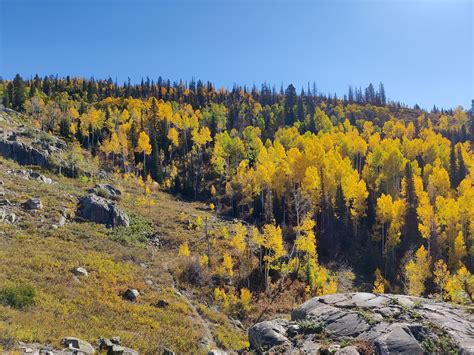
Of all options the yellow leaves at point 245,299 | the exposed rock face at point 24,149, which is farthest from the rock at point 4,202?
the exposed rock face at point 24,149

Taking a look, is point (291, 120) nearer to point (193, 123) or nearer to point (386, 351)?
point (193, 123)

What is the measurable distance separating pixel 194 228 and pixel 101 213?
1273 cm

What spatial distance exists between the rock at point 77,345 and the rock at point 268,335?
282 inches

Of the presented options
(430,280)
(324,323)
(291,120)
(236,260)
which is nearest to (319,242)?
(430,280)

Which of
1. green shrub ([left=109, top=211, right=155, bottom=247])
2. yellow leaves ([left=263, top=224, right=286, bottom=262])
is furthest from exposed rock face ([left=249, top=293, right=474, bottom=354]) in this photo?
green shrub ([left=109, top=211, right=155, bottom=247])

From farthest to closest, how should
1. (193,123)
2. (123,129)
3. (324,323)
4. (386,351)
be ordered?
1. (193,123)
2. (123,129)
3. (324,323)
4. (386,351)

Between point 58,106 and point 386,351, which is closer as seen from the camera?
point 386,351

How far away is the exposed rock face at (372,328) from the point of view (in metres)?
13.0

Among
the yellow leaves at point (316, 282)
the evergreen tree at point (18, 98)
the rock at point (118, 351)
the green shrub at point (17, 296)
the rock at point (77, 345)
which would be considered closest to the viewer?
the rock at point (77, 345)

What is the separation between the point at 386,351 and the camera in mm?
12773

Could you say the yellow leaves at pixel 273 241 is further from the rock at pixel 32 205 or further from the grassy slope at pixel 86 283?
the rock at pixel 32 205

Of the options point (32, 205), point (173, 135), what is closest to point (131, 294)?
point (32, 205)

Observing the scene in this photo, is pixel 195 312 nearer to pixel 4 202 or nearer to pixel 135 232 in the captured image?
pixel 135 232

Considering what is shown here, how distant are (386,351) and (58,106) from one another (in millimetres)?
114796
